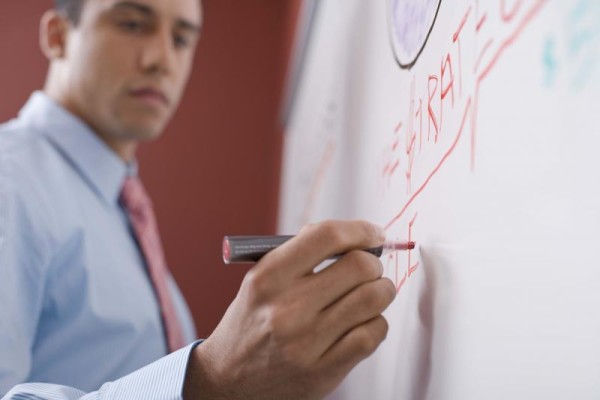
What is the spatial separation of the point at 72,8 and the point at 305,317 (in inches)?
36.4

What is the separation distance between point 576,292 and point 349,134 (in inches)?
19.6

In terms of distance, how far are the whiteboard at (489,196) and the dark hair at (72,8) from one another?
2.27ft

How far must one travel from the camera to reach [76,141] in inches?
39.3

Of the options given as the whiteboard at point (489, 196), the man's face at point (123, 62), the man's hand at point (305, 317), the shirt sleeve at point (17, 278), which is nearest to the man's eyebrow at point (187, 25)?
the man's face at point (123, 62)

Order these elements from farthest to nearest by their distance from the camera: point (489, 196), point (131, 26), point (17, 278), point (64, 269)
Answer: point (131, 26), point (64, 269), point (17, 278), point (489, 196)

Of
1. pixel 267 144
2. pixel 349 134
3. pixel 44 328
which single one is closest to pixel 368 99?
pixel 349 134

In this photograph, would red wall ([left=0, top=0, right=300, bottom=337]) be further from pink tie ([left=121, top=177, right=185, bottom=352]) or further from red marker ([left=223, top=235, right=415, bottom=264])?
red marker ([left=223, top=235, right=415, bottom=264])

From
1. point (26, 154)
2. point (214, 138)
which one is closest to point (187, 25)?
point (26, 154)

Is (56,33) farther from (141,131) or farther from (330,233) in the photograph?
(330,233)

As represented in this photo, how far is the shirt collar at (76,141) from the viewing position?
986mm

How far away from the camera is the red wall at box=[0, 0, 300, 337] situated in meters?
2.01

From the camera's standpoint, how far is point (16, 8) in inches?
79.4

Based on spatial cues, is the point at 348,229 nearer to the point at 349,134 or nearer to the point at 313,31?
the point at 349,134

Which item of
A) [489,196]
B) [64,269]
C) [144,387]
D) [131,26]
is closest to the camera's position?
[489,196]
